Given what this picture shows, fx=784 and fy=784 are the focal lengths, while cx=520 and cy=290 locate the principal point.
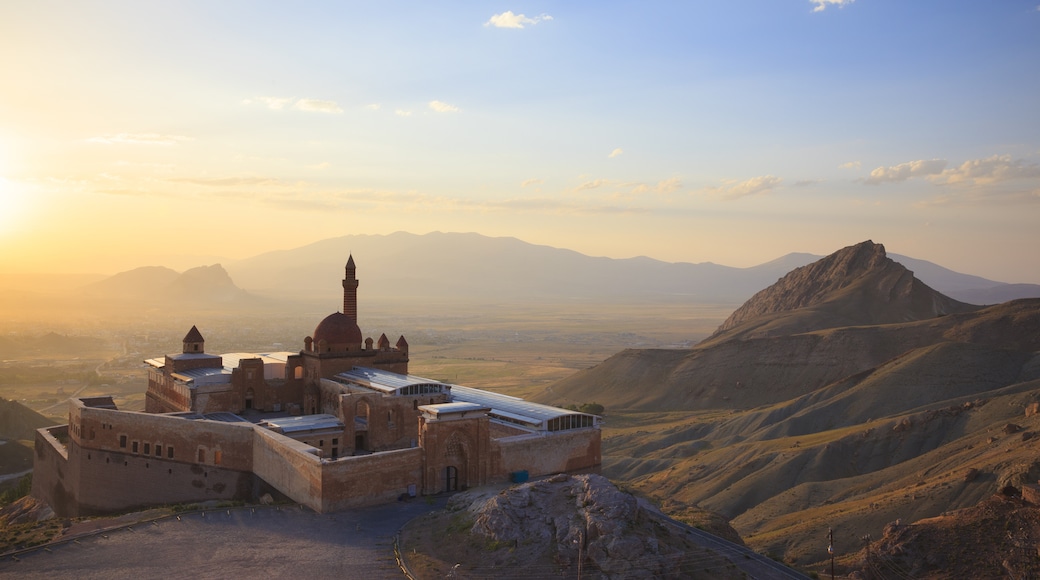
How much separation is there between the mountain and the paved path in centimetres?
1888

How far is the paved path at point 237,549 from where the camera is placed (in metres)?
24.3

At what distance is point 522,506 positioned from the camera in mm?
25969

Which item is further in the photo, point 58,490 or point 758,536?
point 58,490

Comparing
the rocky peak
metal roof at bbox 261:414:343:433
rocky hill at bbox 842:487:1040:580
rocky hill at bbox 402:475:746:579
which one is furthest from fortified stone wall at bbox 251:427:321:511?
the rocky peak

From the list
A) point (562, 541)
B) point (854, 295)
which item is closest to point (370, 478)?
point (562, 541)

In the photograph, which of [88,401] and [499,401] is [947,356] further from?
[88,401]

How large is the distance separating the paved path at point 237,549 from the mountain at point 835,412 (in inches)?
743

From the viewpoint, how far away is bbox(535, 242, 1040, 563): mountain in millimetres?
38906

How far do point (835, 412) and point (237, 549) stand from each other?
4812cm

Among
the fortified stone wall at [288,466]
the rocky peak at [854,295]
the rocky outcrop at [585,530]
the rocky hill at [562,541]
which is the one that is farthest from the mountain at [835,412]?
the fortified stone wall at [288,466]

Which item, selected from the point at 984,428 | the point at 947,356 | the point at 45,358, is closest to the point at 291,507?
the point at 984,428

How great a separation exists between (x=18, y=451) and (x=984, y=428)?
2793 inches

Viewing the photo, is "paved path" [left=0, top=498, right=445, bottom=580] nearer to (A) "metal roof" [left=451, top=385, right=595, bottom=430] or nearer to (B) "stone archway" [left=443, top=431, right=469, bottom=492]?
(B) "stone archway" [left=443, top=431, right=469, bottom=492]

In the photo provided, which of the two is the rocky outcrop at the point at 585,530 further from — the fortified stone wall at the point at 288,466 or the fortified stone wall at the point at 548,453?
the fortified stone wall at the point at 548,453
